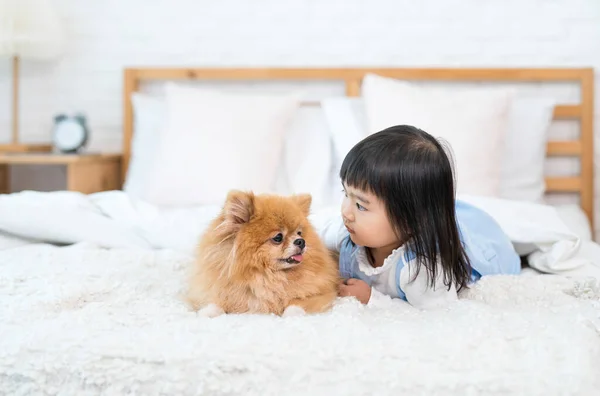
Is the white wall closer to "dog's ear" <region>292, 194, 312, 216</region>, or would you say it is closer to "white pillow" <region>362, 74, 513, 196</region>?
"white pillow" <region>362, 74, 513, 196</region>

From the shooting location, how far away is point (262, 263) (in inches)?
44.5

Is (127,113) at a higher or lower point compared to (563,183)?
higher

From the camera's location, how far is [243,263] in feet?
3.70

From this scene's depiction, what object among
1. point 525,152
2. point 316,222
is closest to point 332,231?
point 316,222

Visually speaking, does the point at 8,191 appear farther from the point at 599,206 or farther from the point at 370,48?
the point at 599,206

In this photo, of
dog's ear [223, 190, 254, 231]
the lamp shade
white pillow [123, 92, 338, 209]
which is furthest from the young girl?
the lamp shade

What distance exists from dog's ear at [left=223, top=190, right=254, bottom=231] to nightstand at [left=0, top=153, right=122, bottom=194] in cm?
150

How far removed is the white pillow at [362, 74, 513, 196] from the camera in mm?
2246

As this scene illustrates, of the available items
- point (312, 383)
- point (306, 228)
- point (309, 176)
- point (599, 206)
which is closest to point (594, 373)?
point (312, 383)

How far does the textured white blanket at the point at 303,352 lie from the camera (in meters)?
0.87

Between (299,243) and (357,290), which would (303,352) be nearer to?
(299,243)

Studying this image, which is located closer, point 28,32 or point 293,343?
point 293,343

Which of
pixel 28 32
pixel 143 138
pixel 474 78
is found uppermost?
pixel 28 32

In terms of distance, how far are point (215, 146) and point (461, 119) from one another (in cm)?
90
